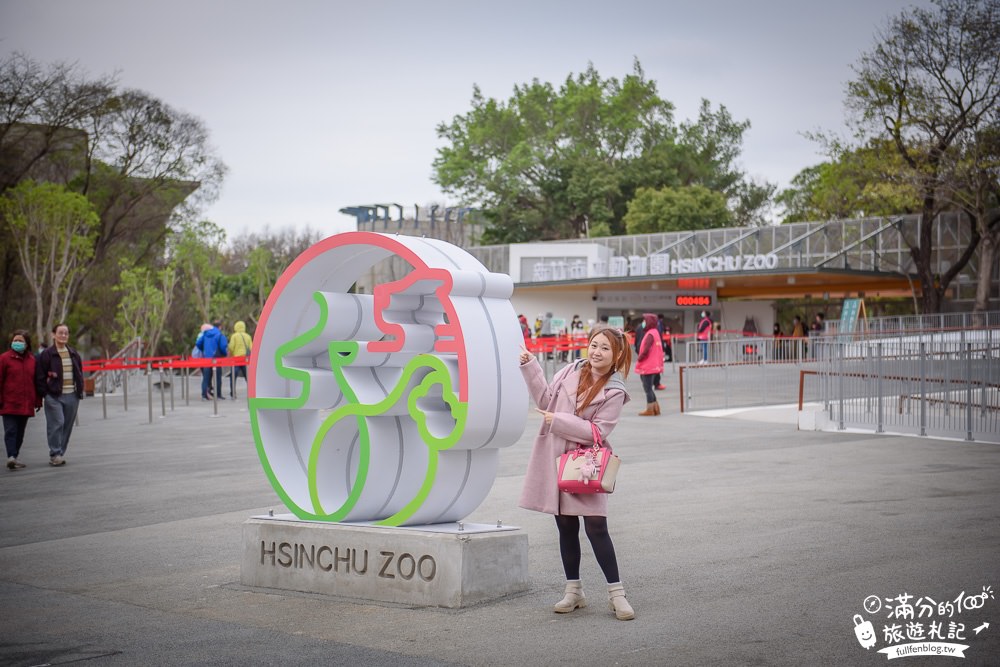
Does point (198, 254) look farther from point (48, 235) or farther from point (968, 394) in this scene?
point (968, 394)

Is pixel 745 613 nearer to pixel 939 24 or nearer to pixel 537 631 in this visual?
pixel 537 631

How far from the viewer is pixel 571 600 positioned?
640 centimetres

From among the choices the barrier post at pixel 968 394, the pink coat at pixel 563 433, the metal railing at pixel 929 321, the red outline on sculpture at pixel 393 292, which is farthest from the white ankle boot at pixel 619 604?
the metal railing at pixel 929 321

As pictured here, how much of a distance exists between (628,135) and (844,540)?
80.2 m

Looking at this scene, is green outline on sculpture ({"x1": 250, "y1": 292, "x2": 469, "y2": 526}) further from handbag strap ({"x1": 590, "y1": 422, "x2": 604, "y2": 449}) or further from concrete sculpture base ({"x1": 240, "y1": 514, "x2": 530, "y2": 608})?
handbag strap ({"x1": 590, "y1": 422, "x2": 604, "y2": 449})

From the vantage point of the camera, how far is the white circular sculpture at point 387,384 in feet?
22.4

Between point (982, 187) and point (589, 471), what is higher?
point (982, 187)

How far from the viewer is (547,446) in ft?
21.2

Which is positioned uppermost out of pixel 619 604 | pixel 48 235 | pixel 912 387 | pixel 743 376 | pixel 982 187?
pixel 982 187

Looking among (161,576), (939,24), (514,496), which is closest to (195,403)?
(514,496)

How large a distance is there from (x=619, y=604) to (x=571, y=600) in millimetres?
303

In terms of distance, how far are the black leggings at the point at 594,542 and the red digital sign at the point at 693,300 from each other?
45.9 meters

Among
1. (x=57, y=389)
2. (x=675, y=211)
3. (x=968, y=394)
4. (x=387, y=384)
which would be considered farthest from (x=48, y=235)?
(x=675, y=211)

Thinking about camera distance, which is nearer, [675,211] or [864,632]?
[864,632]
